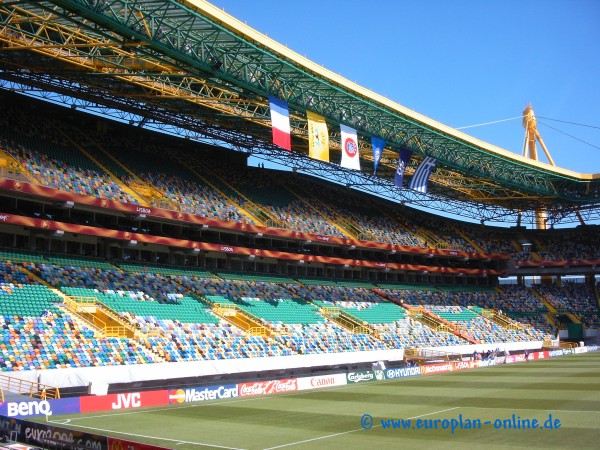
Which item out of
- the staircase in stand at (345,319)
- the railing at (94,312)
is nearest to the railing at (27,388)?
the railing at (94,312)

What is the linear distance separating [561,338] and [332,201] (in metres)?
28.2

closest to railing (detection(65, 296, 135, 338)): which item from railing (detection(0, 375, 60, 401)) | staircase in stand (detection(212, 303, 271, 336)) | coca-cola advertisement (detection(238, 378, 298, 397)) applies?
railing (detection(0, 375, 60, 401))

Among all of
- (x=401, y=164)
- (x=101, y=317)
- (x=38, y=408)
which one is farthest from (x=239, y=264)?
(x=38, y=408)

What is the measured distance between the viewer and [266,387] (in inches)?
1371

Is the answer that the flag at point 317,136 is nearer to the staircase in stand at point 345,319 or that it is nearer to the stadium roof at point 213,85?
the stadium roof at point 213,85

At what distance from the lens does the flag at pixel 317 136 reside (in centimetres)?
4078

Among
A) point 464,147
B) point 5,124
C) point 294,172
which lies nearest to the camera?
point 5,124

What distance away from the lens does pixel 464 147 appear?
54.7 meters

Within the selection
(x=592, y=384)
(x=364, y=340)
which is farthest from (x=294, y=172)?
(x=592, y=384)

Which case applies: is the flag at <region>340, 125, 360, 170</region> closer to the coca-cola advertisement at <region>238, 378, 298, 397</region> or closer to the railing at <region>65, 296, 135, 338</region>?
the coca-cola advertisement at <region>238, 378, 298, 397</region>

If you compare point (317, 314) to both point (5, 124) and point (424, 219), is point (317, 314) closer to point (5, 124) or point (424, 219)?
point (5, 124)

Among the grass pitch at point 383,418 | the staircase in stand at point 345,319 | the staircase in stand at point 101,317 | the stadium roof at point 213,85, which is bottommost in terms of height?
the grass pitch at point 383,418

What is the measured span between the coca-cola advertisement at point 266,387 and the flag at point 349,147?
1448cm

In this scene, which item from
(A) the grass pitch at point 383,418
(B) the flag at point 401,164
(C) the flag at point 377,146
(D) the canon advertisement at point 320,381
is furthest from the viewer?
(B) the flag at point 401,164
